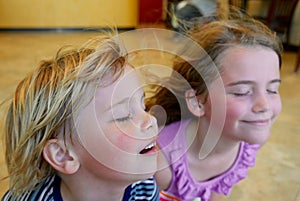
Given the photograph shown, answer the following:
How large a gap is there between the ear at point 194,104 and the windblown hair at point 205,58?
12 mm

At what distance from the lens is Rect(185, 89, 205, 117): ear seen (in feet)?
2.94

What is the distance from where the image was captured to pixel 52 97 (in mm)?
607

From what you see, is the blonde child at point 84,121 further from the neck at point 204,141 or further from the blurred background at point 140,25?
the neck at point 204,141

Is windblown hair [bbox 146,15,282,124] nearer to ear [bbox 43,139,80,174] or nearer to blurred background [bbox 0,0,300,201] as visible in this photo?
blurred background [bbox 0,0,300,201]

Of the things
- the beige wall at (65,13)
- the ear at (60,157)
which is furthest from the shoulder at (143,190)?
the beige wall at (65,13)

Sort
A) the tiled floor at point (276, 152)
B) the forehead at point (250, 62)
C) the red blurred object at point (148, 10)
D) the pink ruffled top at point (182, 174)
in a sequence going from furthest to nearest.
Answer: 1. the red blurred object at point (148, 10)
2. the tiled floor at point (276, 152)
3. the pink ruffled top at point (182, 174)
4. the forehead at point (250, 62)

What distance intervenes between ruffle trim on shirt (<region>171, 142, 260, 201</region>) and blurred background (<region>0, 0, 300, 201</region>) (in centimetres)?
15

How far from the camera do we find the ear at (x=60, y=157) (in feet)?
2.07

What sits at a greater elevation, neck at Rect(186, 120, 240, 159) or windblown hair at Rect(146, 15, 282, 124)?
windblown hair at Rect(146, 15, 282, 124)

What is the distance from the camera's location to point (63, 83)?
0.61 meters

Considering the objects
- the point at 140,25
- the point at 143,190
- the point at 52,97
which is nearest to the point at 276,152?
the point at 143,190

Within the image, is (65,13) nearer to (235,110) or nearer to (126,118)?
(235,110)

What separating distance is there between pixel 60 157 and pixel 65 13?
3593 millimetres

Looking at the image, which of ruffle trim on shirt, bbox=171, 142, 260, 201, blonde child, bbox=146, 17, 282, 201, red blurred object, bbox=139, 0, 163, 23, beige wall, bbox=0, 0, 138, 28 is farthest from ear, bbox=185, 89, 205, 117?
red blurred object, bbox=139, 0, 163, 23
